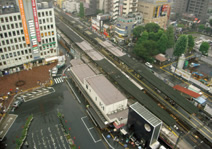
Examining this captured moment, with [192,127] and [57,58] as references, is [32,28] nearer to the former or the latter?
[57,58]

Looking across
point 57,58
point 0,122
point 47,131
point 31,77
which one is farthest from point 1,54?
point 47,131

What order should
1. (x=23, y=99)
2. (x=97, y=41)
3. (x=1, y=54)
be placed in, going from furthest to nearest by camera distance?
(x=97, y=41), (x=1, y=54), (x=23, y=99)

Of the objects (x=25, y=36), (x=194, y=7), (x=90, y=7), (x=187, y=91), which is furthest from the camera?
(x=90, y=7)

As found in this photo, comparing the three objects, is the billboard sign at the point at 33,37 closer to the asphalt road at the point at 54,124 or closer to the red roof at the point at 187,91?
the asphalt road at the point at 54,124

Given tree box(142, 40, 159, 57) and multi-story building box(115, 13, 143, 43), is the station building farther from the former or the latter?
multi-story building box(115, 13, 143, 43)

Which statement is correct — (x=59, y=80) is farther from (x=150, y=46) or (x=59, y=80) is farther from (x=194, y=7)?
(x=194, y=7)

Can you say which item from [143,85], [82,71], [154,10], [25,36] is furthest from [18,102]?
[154,10]

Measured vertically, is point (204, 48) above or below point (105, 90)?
above
